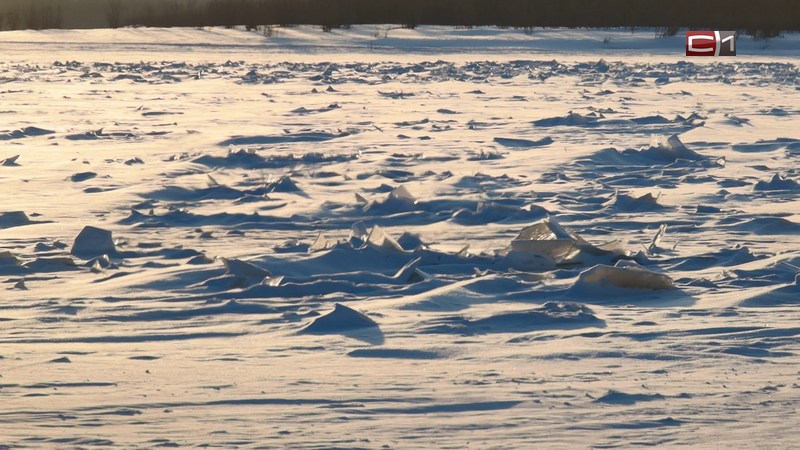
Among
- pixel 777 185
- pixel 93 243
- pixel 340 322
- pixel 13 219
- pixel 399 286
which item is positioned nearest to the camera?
pixel 340 322

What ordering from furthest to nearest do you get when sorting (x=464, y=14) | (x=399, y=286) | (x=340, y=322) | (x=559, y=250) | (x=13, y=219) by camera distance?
(x=464, y=14) < (x=13, y=219) < (x=559, y=250) < (x=399, y=286) < (x=340, y=322)

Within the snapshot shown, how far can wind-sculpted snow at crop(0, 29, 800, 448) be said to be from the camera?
267 cm

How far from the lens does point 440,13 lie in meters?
28.5

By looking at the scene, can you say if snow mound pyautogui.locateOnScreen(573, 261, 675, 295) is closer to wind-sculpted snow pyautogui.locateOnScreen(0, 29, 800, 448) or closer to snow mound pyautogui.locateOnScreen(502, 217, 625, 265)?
wind-sculpted snow pyautogui.locateOnScreen(0, 29, 800, 448)

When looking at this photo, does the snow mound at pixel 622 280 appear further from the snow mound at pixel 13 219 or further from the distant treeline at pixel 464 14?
the distant treeline at pixel 464 14

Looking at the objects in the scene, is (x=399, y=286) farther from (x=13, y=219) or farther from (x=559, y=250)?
(x=13, y=219)

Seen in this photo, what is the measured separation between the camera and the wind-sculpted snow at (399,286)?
8.77ft

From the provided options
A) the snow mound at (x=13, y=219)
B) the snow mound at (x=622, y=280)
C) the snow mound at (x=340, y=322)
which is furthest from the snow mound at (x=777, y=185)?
the snow mound at (x=13, y=219)

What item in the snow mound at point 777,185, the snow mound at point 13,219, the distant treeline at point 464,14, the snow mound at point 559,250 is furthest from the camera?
the distant treeline at point 464,14

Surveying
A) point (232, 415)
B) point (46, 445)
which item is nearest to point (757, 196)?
point (232, 415)

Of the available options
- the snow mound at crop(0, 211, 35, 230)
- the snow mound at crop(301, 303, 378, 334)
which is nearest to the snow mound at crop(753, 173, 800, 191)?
the snow mound at crop(301, 303, 378, 334)

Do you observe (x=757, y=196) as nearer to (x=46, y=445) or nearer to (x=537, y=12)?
(x=46, y=445)

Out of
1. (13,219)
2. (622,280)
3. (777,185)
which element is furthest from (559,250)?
(13,219)

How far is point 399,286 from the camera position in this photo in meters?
4.07
